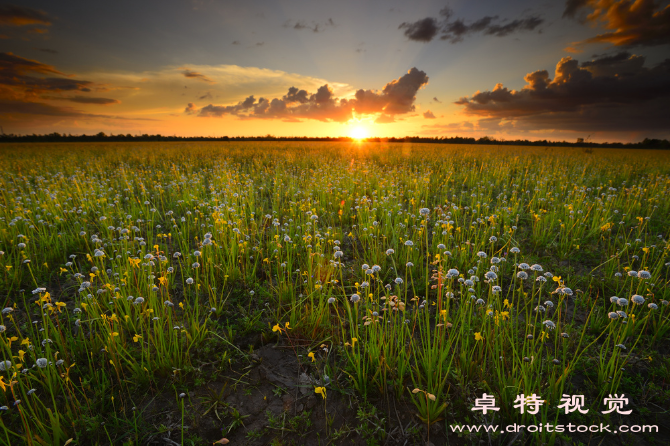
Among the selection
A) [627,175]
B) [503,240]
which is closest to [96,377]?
[503,240]

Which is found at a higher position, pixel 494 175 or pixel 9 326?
pixel 494 175

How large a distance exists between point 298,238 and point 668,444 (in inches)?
202

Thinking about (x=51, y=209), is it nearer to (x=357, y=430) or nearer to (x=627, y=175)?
(x=357, y=430)

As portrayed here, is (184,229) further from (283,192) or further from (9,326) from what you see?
(283,192)

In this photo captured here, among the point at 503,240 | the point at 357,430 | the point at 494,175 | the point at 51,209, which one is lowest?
the point at 357,430

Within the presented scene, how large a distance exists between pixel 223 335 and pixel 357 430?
1.96 metres

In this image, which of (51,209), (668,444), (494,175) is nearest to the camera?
(668,444)

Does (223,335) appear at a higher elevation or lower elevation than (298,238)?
lower

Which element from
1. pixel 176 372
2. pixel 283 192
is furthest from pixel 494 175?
pixel 176 372

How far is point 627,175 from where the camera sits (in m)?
11.7

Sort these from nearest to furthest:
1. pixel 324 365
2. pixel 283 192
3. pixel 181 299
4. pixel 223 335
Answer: pixel 324 365, pixel 223 335, pixel 181 299, pixel 283 192

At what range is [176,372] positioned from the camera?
9.21 ft

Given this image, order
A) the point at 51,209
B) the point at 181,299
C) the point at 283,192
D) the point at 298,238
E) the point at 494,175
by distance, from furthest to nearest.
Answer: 1. the point at 494,175
2. the point at 283,192
3. the point at 51,209
4. the point at 298,238
5. the point at 181,299

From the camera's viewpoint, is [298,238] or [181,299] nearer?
[181,299]
